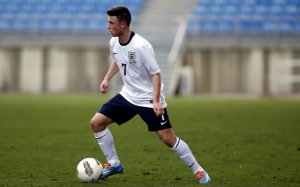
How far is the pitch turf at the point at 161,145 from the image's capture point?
9.54 metres

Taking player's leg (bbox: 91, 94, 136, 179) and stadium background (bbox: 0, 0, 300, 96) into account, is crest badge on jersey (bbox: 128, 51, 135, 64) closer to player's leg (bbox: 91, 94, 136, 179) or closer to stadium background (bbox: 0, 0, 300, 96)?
player's leg (bbox: 91, 94, 136, 179)

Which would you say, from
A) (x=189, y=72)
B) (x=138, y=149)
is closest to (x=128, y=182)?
(x=138, y=149)

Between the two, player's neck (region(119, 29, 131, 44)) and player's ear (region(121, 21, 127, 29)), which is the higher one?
player's ear (region(121, 21, 127, 29))

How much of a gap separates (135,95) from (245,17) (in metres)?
21.8

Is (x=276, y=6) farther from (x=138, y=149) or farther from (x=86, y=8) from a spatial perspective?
(x=138, y=149)

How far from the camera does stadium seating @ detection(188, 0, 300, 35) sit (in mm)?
30531

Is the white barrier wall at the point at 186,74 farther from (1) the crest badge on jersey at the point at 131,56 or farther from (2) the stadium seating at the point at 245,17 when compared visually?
(1) the crest badge on jersey at the point at 131,56

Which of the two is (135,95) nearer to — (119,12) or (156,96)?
(156,96)

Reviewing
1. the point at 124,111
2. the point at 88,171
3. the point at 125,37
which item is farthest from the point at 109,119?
the point at 125,37

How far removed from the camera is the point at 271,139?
1490 centimetres

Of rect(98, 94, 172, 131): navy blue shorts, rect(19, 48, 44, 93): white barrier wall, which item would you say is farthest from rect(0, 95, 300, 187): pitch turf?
rect(19, 48, 44, 93): white barrier wall

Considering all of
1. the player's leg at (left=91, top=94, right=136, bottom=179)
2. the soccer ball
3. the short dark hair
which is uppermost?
the short dark hair

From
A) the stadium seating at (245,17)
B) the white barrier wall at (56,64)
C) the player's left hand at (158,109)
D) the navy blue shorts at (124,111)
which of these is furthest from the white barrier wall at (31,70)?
the player's left hand at (158,109)

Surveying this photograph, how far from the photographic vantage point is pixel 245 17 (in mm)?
30547
